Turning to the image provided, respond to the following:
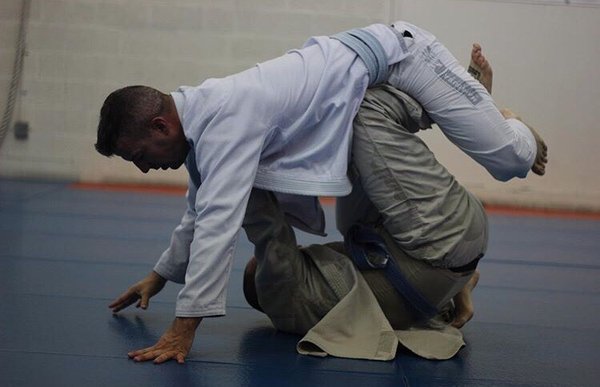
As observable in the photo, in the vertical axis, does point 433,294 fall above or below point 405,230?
below

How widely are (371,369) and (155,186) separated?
3803mm

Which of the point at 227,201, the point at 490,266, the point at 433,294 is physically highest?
A: the point at 227,201

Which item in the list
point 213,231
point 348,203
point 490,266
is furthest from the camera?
point 490,266

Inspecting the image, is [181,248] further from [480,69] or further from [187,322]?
[480,69]

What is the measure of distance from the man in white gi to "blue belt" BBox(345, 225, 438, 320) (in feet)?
0.22

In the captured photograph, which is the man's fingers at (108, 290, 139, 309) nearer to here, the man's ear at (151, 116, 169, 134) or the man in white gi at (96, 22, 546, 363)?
the man in white gi at (96, 22, 546, 363)

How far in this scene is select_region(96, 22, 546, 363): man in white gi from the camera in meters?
2.10

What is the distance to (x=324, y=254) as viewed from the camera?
8.14 ft

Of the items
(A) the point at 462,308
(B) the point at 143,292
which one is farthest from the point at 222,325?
(A) the point at 462,308

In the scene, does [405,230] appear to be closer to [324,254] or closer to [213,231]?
[324,254]

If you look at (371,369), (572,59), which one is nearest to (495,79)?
(572,59)

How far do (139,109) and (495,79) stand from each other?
3986mm

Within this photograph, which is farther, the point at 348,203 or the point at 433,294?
the point at 348,203

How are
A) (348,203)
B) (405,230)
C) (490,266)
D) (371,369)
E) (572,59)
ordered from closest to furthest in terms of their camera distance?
(371,369)
(405,230)
(348,203)
(490,266)
(572,59)
